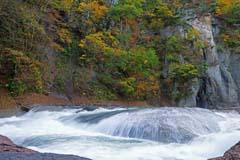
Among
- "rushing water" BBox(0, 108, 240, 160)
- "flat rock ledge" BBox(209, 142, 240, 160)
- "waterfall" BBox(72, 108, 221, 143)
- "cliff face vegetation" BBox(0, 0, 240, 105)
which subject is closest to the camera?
"flat rock ledge" BBox(209, 142, 240, 160)

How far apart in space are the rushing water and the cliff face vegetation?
497cm

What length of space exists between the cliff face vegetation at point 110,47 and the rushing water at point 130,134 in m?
4.97

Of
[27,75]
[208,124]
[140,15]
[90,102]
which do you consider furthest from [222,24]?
[208,124]

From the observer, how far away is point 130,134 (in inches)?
528

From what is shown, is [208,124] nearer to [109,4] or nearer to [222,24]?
[109,4]

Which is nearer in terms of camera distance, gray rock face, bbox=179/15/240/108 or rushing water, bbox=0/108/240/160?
rushing water, bbox=0/108/240/160

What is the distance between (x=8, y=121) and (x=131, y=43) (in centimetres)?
1321

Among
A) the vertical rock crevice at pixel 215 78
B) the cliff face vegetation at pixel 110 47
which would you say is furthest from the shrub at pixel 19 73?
the vertical rock crevice at pixel 215 78

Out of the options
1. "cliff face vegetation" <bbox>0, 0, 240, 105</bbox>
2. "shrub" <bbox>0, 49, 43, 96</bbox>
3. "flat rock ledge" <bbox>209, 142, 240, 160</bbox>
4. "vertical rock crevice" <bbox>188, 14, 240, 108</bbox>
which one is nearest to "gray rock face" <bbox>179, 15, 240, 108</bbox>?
"vertical rock crevice" <bbox>188, 14, 240, 108</bbox>

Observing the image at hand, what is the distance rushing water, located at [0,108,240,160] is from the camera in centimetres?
1077

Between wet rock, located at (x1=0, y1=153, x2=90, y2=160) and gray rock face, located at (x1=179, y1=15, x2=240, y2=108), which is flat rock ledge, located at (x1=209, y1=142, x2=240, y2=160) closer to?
wet rock, located at (x1=0, y1=153, x2=90, y2=160)

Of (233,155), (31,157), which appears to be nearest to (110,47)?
(233,155)

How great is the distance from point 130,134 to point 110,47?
12479 mm

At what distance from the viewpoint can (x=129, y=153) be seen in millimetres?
10453
